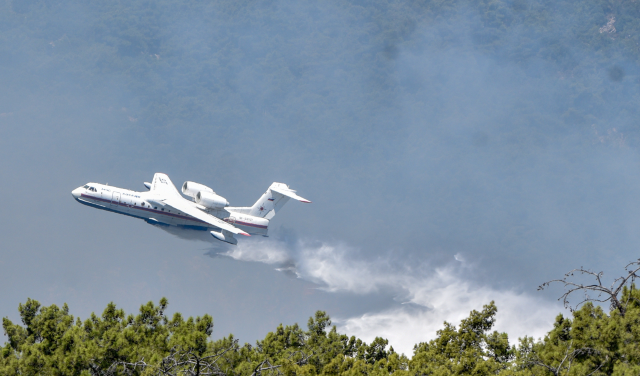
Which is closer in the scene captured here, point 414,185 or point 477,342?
point 477,342

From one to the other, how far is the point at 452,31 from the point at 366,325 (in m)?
96.3

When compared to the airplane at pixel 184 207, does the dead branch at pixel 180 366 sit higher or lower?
lower

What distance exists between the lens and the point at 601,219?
138500 millimetres

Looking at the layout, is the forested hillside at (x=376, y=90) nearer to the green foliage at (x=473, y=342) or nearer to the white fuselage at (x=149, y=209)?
the white fuselage at (x=149, y=209)

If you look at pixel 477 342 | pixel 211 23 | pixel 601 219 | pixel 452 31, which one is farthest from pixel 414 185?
pixel 477 342

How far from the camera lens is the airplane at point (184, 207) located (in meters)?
65.1

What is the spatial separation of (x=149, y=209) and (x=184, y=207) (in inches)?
127

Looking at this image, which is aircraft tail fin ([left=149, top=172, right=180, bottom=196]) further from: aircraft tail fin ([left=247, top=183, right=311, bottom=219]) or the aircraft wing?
aircraft tail fin ([left=247, top=183, right=311, bottom=219])

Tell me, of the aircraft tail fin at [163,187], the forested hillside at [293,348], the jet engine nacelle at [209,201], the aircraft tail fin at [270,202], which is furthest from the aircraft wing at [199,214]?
the forested hillside at [293,348]

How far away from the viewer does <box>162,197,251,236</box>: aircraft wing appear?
2638 inches

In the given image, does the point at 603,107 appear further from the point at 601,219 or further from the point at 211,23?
the point at 211,23

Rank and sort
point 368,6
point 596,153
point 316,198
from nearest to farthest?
1. point 316,198
2. point 596,153
3. point 368,6

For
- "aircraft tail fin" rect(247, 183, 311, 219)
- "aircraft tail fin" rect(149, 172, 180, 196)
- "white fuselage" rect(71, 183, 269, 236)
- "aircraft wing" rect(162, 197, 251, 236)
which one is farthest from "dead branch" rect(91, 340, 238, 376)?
"aircraft tail fin" rect(247, 183, 311, 219)

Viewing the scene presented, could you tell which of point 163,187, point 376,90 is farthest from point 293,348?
point 376,90
